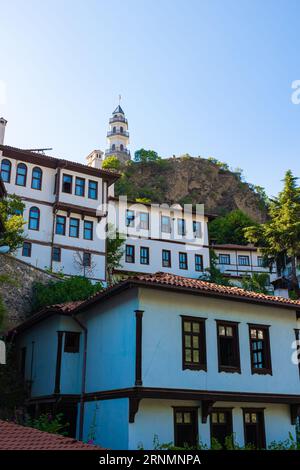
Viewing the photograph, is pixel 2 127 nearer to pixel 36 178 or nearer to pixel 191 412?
A: pixel 36 178

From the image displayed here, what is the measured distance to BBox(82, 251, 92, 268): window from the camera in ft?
111

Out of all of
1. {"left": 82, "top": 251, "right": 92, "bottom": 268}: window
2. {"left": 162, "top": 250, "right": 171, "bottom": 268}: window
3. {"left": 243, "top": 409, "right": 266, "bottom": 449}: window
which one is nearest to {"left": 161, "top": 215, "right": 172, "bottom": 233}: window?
{"left": 162, "top": 250, "right": 171, "bottom": 268}: window

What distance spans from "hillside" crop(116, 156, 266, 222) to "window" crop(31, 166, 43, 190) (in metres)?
41.0

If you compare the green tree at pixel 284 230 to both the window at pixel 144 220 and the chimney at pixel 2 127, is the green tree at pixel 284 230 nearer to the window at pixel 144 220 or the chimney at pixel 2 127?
the window at pixel 144 220

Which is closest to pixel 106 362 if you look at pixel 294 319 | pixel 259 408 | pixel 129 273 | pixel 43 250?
pixel 259 408

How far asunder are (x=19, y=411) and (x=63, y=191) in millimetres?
17613

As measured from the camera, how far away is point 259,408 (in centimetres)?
1672

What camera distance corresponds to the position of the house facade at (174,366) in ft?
48.3

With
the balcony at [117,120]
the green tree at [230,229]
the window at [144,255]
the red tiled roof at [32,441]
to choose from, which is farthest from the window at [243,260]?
the balcony at [117,120]

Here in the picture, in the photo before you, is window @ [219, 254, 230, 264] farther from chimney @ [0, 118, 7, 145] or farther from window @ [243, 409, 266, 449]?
window @ [243, 409, 266, 449]

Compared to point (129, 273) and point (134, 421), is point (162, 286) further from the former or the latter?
point (129, 273)

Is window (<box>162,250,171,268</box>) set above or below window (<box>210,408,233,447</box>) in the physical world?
above

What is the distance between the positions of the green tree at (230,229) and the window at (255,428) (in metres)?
46.8

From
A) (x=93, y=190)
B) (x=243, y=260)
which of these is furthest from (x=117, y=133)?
(x=93, y=190)
